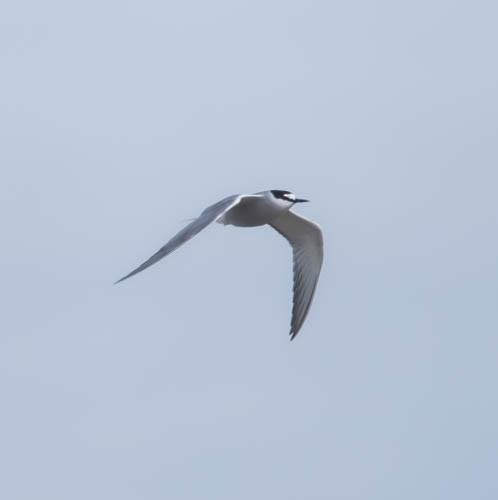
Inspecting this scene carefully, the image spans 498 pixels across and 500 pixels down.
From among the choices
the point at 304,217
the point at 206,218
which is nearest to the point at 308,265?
the point at 304,217

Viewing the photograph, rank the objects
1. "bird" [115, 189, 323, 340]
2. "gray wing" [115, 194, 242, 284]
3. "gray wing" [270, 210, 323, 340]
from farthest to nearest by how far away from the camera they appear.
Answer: "gray wing" [270, 210, 323, 340] → "bird" [115, 189, 323, 340] → "gray wing" [115, 194, 242, 284]

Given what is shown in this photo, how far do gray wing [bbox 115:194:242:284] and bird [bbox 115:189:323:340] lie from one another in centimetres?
113

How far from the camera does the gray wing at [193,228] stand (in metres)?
25.8

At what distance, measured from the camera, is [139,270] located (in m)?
24.8

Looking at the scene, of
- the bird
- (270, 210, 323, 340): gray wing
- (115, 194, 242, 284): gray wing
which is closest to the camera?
(115, 194, 242, 284): gray wing

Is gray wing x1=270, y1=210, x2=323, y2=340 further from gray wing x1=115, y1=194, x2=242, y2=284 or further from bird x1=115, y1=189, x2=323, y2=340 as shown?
gray wing x1=115, y1=194, x2=242, y2=284

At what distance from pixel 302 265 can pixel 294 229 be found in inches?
35.4

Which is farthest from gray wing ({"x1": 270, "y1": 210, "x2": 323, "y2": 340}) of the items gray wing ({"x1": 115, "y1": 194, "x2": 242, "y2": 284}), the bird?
gray wing ({"x1": 115, "y1": 194, "x2": 242, "y2": 284})

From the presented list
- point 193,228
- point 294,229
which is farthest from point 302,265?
point 193,228

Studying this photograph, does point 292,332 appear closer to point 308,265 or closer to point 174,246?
point 308,265

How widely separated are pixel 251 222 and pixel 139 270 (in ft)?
27.8

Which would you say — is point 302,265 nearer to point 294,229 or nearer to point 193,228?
point 294,229

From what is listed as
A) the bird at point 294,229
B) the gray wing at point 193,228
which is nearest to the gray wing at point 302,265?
the bird at point 294,229

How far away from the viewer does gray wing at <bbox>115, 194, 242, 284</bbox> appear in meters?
25.8
